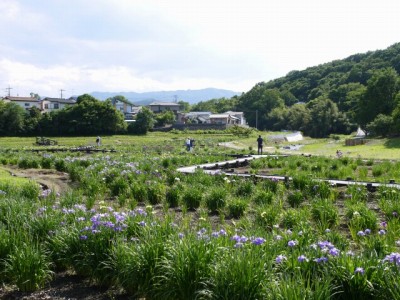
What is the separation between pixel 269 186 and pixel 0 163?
672 inches

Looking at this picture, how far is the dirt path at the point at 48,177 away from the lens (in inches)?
565

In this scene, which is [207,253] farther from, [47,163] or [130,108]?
[130,108]

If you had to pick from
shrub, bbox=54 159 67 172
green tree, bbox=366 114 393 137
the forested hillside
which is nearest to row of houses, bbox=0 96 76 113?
the forested hillside

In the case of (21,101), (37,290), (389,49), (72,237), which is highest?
(389,49)

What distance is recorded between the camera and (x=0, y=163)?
22.3 metres

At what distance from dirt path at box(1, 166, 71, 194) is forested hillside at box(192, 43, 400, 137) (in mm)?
Answer: 37214

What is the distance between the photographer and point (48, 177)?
16828mm

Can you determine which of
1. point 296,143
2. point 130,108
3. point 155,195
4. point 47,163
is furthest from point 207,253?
point 130,108

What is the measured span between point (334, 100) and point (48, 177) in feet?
282

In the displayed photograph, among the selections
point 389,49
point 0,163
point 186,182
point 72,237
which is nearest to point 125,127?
point 0,163

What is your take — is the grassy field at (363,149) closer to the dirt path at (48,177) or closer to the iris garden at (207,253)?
the dirt path at (48,177)

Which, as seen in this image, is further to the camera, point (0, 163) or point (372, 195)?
point (0, 163)

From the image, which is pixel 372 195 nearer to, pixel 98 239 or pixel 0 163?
pixel 98 239

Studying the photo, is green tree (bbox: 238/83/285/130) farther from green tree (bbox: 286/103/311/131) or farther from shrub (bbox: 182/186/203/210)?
shrub (bbox: 182/186/203/210)
